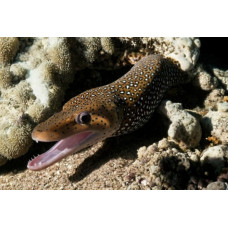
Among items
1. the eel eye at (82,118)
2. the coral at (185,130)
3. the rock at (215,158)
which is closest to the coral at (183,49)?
the coral at (185,130)

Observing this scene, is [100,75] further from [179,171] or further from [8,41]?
[179,171]

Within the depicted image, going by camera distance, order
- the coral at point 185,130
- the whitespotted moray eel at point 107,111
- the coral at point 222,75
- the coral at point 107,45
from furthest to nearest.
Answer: the coral at point 222,75
the coral at point 107,45
the coral at point 185,130
the whitespotted moray eel at point 107,111

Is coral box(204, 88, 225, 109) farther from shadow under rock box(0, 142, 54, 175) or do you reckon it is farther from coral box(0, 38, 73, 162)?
shadow under rock box(0, 142, 54, 175)

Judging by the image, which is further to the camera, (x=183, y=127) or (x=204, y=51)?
(x=204, y=51)

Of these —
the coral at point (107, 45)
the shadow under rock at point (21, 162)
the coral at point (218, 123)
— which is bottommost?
the shadow under rock at point (21, 162)

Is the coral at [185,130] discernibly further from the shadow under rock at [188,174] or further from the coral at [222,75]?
the coral at [222,75]

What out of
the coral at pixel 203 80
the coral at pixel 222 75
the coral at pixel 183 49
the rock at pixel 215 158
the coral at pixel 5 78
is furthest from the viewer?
the coral at pixel 222 75

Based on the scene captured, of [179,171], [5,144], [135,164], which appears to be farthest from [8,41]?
[179,171]

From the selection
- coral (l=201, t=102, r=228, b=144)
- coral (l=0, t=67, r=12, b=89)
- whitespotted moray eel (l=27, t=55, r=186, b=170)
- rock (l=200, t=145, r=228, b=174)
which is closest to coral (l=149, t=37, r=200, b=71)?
whitespotted moray eel (l=27, t=55, r=186, b=170)
